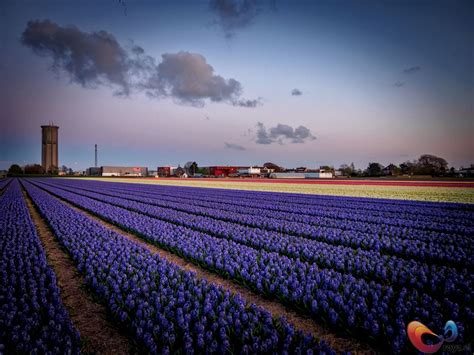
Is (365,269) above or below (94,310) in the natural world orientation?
above

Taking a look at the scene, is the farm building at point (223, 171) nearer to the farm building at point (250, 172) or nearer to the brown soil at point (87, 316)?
the farm building at point (250, 172)

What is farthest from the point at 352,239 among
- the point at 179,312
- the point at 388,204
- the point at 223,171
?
the point at 223,171

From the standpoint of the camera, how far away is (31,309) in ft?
15.5

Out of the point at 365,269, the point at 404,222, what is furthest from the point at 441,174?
the point at 365,269

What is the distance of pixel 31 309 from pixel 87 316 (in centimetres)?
89

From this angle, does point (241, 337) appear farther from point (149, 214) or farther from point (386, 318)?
point (149, 214)

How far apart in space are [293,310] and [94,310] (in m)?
3.64

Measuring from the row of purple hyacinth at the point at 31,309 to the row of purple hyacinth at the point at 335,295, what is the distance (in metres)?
3.24

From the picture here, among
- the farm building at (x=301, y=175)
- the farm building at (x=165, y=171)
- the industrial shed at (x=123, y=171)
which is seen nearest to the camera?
the farm building at (x=301, y=175)

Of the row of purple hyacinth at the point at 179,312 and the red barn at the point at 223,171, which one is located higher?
the red barn at the point at 223,171

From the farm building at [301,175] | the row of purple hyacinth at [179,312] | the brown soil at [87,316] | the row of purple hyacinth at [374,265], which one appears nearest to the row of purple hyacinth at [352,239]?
the row of purple hyacinth at [374,265]

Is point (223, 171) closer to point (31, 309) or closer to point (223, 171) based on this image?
point (223, 171)

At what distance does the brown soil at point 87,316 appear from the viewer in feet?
13.1

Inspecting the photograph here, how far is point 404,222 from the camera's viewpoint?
12109mm
